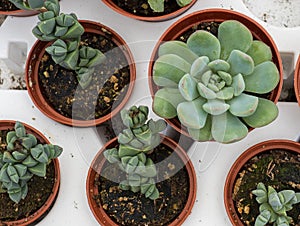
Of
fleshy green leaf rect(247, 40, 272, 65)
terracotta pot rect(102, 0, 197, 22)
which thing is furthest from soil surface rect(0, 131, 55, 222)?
fleshy green leaf rect(247, 40, 272, 65)

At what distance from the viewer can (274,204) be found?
1.14 m

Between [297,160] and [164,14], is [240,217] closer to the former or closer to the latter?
[297,160]

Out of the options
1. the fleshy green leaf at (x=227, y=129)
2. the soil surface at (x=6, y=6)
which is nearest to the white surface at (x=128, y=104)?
the soil surface at (x=6, y=6)

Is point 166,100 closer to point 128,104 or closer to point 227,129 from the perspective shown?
point 227,129

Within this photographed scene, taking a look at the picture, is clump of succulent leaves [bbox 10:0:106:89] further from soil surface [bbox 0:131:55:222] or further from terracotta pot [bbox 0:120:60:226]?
soil surface [bbox 0:131:55:222]

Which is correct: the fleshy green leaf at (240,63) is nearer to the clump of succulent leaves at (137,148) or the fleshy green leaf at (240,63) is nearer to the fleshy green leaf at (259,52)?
the fleshy green leaf at (259,52)

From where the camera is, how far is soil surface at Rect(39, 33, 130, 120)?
52.1 inches

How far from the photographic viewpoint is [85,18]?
1409mm

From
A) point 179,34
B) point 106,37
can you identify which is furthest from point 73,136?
point 179,34

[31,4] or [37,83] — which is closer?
[31,4]

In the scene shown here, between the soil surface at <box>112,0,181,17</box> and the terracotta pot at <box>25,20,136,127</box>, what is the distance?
0.07 m

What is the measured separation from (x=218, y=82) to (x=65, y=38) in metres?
0.38

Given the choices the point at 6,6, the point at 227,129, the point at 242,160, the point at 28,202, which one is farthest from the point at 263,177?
the point at 6,6

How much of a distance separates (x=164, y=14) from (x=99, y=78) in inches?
9.3
